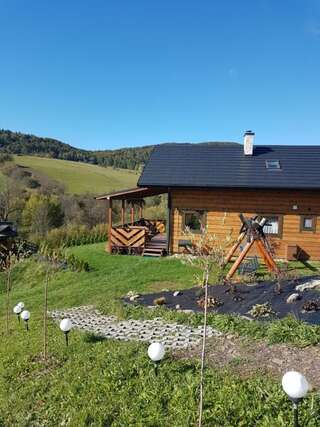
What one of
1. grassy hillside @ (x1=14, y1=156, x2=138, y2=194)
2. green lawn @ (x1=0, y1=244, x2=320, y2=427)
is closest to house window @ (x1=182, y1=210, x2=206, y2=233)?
green lawn @ (x1=0, y1=244, x2=320, y2=427)

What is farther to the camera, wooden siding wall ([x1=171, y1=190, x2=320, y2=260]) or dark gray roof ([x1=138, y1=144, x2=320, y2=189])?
dark gray roof ([x1=138, y1=144, x2=320, y2=189])

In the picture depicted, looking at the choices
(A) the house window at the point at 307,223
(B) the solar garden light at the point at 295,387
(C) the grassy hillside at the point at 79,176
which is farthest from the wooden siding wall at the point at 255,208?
(C) the grassy hillside at the point at 79,176

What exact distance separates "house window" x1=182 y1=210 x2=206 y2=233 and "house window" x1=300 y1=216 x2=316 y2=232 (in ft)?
13.0

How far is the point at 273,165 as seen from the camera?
1677cm

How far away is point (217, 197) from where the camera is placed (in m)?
16.1

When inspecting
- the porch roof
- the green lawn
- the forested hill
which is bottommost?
the green lawn

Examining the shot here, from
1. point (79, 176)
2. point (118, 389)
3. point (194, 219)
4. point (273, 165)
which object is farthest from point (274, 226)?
point (79, 176)

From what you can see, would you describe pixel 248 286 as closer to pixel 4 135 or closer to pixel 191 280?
pixel 191 280

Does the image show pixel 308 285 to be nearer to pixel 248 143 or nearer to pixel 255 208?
pixel 255 208

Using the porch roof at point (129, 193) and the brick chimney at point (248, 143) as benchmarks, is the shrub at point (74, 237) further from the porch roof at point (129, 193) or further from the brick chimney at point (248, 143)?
the brick chimney at point (248, 143)

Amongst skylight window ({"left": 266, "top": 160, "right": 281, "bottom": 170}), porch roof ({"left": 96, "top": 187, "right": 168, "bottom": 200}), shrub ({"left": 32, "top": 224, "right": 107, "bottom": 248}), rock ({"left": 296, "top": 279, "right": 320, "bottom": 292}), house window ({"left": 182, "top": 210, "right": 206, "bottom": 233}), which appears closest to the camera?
rock ({"left": 296, "top": 279, "right": 320, "bottom": 292})

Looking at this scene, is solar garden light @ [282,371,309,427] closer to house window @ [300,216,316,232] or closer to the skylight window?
house window @ [300,216,316,232]

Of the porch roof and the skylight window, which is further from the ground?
the skylight window

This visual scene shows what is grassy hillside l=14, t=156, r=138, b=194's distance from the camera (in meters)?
50.9
